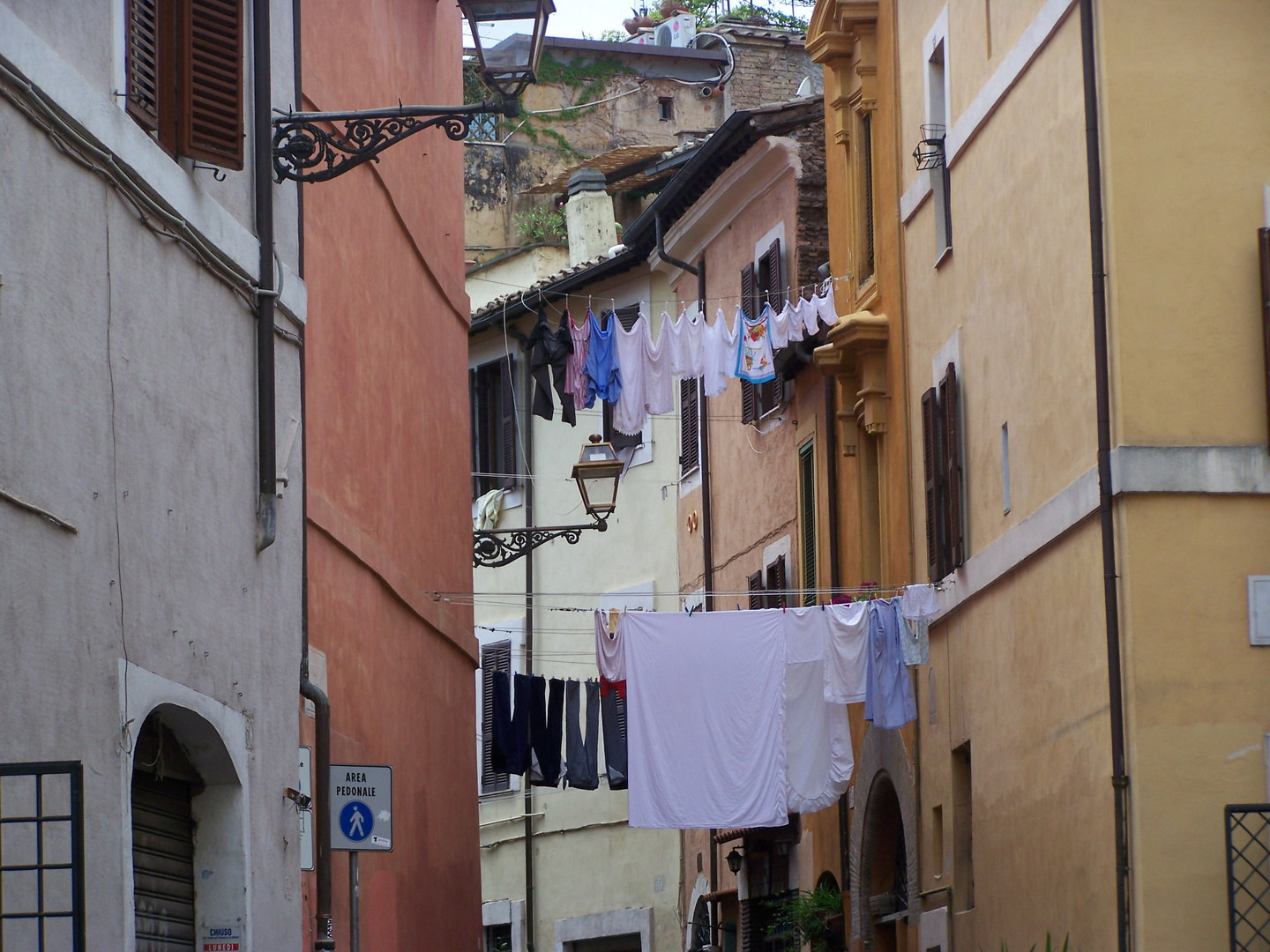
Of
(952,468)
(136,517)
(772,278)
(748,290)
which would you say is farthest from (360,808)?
(748,290)

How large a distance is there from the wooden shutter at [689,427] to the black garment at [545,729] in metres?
6.68

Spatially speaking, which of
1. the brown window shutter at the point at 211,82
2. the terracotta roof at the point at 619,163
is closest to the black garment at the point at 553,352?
the brown window shutter at the point at 211,82

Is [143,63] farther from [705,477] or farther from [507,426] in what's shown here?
[507,426]

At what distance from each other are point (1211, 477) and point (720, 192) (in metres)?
12.3

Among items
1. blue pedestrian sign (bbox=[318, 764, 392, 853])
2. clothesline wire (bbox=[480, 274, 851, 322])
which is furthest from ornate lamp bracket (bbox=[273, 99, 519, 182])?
clothesline wire (bbox=[480, 274, 851, 322])

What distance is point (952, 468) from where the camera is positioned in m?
16.7

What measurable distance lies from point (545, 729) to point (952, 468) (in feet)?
18.3

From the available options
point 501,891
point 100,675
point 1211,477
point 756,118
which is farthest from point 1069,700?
point 501,891

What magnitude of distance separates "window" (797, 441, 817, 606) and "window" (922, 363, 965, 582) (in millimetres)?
3969

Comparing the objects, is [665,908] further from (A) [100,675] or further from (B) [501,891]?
(A) [100,675]

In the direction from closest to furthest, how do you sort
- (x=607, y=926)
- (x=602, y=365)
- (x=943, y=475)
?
(x=943, y=475)
(x=602, y=365)
(x=607, y=926)

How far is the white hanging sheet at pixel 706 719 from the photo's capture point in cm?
1744

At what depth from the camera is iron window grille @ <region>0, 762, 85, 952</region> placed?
6.26m

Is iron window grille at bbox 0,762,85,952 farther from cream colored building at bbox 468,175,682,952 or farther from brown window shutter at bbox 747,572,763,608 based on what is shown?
cream colored building at bbox 468,175,682,952
